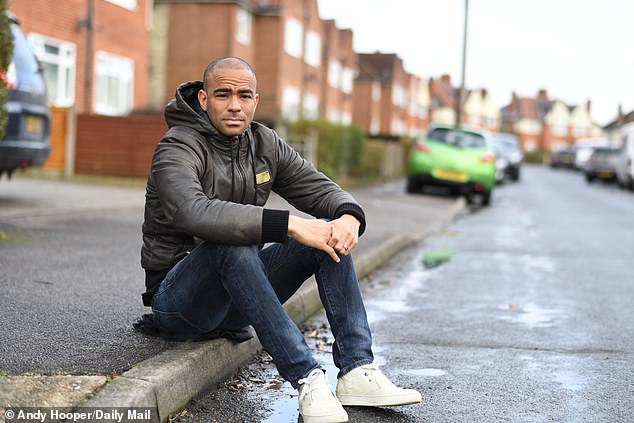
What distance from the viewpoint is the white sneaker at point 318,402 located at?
347 cm

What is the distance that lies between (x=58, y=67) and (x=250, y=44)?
15.3 metres

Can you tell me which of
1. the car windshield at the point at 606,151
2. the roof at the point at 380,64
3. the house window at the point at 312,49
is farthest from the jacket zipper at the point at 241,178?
the roof at the point at 380,64

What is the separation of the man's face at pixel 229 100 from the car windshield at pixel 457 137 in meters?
16.6

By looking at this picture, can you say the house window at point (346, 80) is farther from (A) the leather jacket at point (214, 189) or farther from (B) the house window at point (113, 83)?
(A) the leather jacket at point (214, 189)

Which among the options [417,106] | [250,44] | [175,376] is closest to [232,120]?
[175,376]

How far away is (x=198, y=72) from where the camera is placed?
112ft

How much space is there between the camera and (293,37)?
39.8m

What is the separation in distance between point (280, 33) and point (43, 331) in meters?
33.9

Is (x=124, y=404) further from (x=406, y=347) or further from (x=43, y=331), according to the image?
(x=406, y=347)

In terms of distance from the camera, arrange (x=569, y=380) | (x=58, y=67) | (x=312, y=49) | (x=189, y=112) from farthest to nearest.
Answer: (x=312, y=49)
(x=58, y=67)
(x=569, y=380)
(x=189, y=112)

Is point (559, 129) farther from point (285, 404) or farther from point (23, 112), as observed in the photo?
point (285, 404)

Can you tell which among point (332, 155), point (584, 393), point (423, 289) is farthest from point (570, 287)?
point (332, 155)

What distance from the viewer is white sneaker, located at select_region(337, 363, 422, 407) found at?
3701mm

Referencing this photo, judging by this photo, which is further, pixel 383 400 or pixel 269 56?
pixel 269 56
